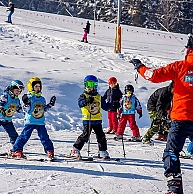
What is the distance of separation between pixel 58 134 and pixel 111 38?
72.2ft

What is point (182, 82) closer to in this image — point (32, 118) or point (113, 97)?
point (32, 118)

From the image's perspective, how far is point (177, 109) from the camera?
489 cm

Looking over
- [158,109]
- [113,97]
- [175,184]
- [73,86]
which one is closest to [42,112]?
[175,184]

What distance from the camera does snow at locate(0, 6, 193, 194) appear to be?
17.0 ft

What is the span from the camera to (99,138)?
684 centimetres

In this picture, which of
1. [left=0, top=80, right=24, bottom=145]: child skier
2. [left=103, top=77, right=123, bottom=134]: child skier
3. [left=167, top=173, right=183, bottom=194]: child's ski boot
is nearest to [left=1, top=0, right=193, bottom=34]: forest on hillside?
[left=103, top=77, right=123, bottom=134]: child skier

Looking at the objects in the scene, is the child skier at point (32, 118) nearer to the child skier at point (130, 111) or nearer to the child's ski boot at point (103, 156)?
the child's ski boot at point (103, 156)

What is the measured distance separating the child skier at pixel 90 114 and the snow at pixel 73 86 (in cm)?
32

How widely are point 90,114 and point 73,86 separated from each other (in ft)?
25.1

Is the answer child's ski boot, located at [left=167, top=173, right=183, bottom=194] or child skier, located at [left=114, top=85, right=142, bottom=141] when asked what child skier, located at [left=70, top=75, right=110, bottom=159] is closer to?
child's ski boot, located at [left=167, top=173, right=183, bottom=194]

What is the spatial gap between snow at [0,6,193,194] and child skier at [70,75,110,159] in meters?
0.32

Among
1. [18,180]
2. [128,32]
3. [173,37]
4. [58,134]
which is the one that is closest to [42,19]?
[128,32]

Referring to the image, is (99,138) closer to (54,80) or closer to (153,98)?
(153,98)

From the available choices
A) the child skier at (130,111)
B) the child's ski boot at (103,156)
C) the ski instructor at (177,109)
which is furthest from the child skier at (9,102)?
the ski instructor at (177,109)
